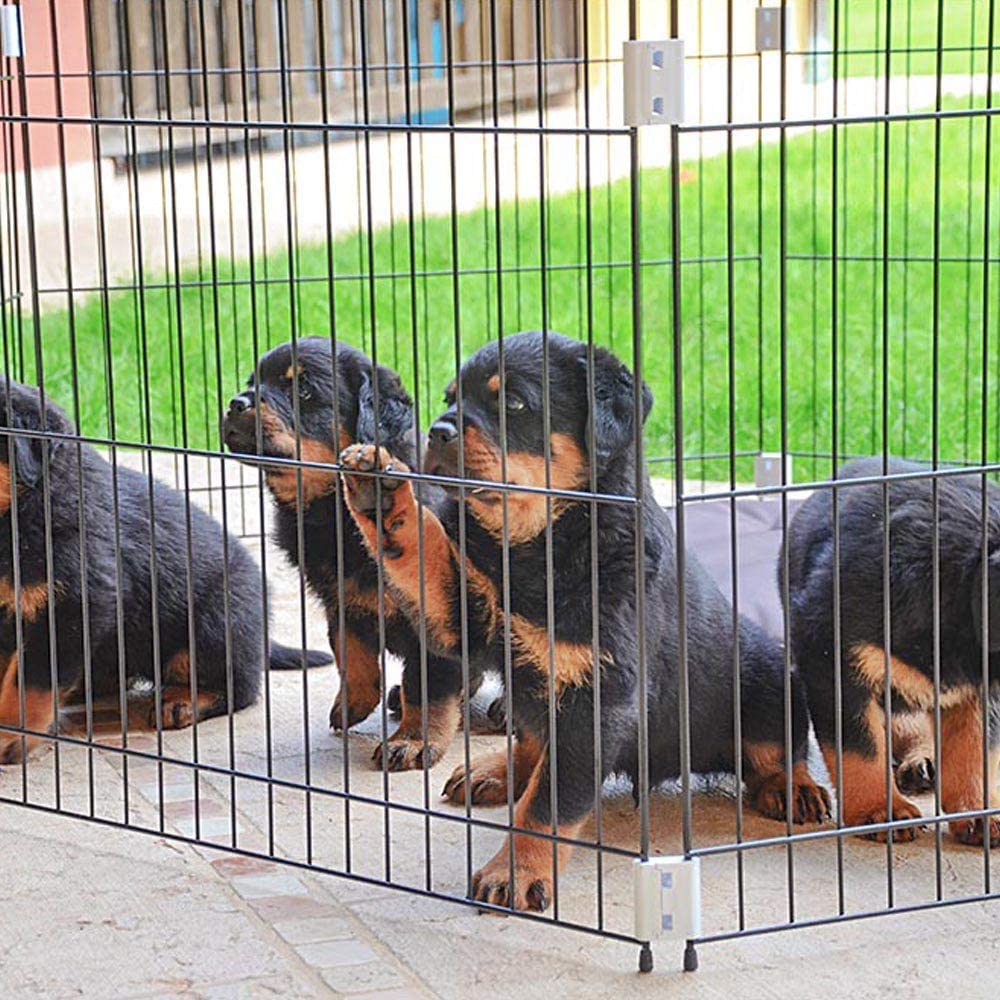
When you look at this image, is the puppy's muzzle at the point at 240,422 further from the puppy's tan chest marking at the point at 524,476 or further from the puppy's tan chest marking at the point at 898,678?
the puppy's tan chest marking at the point at 898,678

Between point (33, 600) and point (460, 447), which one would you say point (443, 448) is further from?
point (33, 600)

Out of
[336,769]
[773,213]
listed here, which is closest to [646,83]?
[336,769]

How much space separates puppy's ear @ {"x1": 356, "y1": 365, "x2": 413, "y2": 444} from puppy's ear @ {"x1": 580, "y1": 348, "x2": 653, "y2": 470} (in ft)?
2.24

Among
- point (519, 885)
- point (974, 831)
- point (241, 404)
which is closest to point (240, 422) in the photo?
point (241, 404)

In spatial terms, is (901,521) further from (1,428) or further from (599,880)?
(1,428)

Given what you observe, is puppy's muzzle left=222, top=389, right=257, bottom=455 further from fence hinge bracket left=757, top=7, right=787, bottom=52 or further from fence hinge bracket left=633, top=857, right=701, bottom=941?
fence hinge bracket left=757, top=7, right=787, bottom=52

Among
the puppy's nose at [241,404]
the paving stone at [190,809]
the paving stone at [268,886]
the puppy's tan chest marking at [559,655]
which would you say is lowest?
the paving stone at [190,809]

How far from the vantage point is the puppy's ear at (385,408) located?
3.95 meters

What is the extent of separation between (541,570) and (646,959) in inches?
30.5

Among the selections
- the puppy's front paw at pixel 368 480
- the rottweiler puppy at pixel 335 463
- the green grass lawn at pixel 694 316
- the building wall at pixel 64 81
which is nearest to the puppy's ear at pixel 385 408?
the rottweiler puppy at pixel 335 463

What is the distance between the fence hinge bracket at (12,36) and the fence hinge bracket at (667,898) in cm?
209

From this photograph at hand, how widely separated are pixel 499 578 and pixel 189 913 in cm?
83

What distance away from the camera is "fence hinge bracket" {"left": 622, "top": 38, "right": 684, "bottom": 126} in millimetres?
2738

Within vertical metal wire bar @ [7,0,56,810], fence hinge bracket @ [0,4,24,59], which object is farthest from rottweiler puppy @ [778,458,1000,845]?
fence hinge bracket @ [0,4,24,59]
